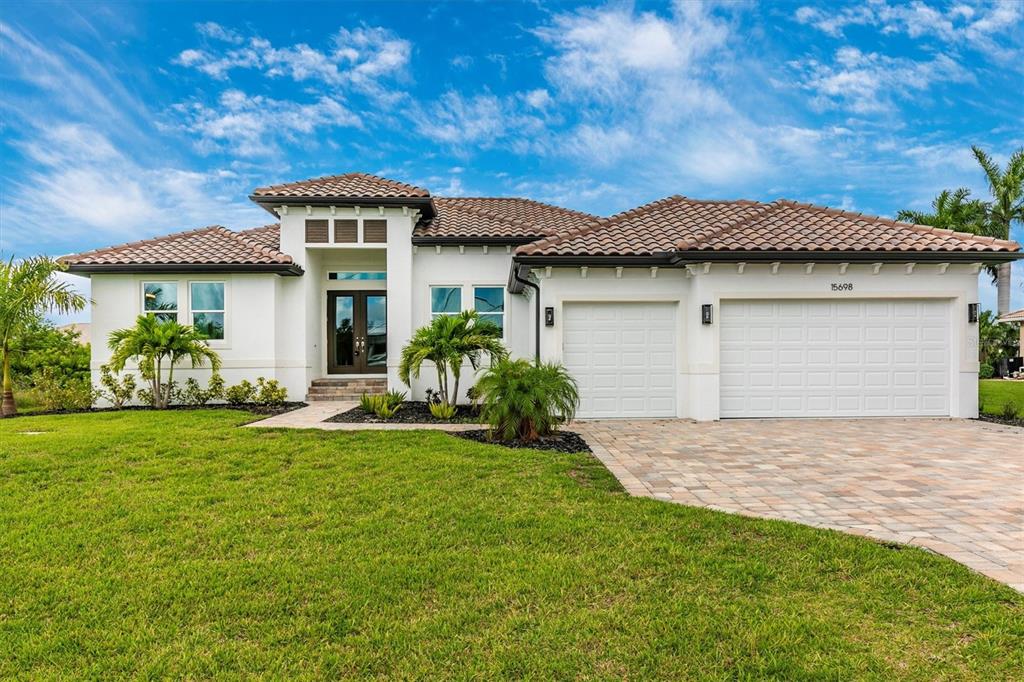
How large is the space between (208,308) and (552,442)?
33.5ft

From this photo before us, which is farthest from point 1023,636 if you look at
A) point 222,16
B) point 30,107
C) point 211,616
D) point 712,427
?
point 30,107

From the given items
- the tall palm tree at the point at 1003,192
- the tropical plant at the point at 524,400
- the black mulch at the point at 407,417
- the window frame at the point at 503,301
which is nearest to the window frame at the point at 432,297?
the window frame at the point at 503,301

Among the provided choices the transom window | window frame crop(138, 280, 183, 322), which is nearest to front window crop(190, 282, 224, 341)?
window frame crop(138, 280, 183, 322)

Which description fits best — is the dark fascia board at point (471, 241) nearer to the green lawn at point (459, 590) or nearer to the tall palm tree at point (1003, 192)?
the green lawn at point (459, 590)

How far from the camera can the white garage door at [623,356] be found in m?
10.3

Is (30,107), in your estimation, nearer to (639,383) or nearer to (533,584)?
(639,383)

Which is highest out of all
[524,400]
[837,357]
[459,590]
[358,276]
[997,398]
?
[358,276]

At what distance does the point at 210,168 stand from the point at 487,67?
10.7 metres

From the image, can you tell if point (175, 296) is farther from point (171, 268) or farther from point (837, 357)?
point (837, 357)

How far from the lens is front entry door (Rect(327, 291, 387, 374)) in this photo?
14.8 meters

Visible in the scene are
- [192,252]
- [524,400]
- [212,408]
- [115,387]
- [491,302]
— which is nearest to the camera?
[524,400]

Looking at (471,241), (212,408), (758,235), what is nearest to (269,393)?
(212,408)

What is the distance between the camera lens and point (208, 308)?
12758 mm

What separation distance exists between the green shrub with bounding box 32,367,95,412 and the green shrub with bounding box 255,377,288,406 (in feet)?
13.0
